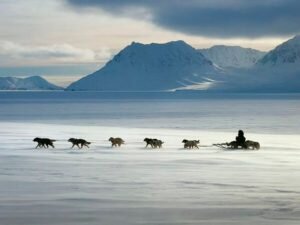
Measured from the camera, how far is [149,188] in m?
12.3

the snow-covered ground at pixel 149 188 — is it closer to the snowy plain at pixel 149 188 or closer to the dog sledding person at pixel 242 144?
the snowy plain at pixel 149 188

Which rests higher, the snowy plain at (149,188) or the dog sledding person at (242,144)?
the dog sledding person at (242,144)

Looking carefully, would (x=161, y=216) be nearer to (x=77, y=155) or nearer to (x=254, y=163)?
(x=254, y=163)

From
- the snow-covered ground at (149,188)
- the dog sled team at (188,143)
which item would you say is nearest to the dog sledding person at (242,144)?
the dog sled team at (188,143)

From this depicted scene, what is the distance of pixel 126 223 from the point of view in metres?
8.73

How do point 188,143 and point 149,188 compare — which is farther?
point 188,143

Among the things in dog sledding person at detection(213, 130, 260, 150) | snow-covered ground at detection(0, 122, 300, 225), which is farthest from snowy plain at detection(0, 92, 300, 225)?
dog sledding person at detection(213, 130, 260, 150)

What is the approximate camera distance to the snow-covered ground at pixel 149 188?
9281 millimetres

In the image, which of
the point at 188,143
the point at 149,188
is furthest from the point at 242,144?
the point at 149,188

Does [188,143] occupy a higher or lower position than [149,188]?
higher

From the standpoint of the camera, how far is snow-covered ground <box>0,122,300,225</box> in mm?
9281

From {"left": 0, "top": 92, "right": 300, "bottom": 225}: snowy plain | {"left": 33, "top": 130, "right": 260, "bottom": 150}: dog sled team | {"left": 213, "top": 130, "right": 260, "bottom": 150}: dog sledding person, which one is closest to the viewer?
{"left": 0, "top": 92, "right": 300, "bottom": 225}: snowy plain

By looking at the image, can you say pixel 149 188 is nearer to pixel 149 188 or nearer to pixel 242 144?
pixel 149 188

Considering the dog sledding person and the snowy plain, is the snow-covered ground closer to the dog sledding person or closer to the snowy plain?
the snowy plain
